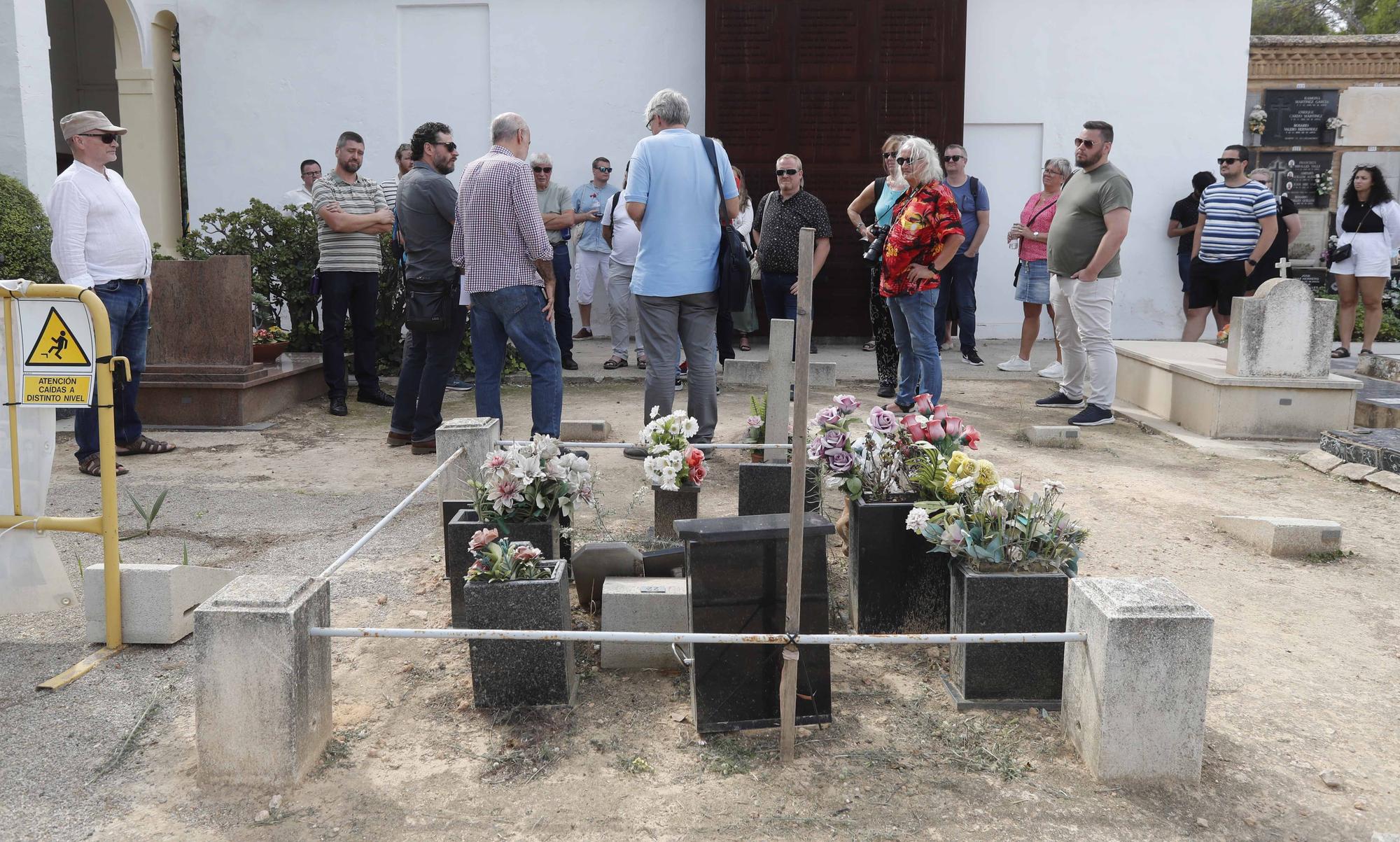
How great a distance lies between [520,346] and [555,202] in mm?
4538

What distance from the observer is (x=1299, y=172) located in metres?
14.2

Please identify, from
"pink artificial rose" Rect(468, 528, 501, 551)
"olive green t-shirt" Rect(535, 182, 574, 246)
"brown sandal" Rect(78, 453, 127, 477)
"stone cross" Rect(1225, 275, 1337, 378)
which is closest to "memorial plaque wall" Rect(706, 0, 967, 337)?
"olive green t-shirt" Rect(535, 182, 574, 246)

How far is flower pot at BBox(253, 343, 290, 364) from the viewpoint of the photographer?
25.2 ft


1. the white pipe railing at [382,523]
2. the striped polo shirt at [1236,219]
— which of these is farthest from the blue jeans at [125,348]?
the striped polo shirt at [1236,219]

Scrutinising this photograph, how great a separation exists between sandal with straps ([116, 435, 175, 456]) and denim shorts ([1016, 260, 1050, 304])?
20.8 feet

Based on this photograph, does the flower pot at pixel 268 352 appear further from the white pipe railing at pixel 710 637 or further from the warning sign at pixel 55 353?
the white pipe railing at pixel 710 637

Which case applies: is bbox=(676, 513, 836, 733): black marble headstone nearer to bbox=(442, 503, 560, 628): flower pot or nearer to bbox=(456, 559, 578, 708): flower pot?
bbox=(456, 559, 578, 708): flower pot

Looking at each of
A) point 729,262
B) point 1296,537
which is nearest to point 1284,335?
point 1296,537

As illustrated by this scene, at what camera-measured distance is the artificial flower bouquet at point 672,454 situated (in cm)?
454

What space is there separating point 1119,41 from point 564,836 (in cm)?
1100

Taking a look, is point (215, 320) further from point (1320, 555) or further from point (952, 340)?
point (952, 340)

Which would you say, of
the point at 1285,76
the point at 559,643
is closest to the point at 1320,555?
the point at 559,643

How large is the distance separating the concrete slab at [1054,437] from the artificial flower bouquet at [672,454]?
2832mm

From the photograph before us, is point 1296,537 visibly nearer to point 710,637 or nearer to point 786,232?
point 710,637
